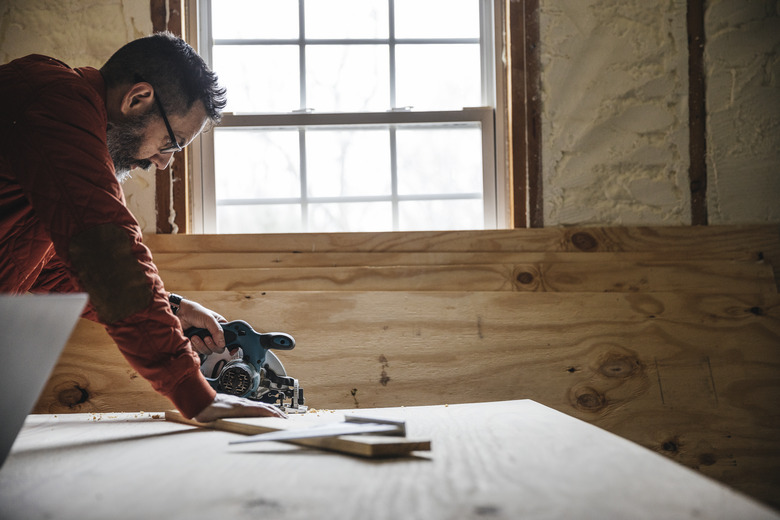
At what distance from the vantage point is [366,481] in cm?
79

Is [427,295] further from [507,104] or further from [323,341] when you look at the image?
[507,104]

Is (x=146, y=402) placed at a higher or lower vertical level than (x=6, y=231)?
lower

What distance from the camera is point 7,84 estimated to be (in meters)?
1.40

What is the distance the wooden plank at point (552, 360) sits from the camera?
7.07 feet

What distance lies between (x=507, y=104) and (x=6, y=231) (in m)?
1.96

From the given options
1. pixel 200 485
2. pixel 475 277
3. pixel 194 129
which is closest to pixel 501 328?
pixel 475 277

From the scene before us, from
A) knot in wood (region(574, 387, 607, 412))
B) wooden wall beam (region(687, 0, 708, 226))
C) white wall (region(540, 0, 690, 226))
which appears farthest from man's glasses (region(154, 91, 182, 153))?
wooden wall beam (region(687, 0, 708, 226))

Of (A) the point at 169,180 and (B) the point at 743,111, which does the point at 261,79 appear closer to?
(A) the point at 169,180

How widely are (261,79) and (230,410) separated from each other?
1785 mm

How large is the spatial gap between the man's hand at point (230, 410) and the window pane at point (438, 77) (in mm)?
1709

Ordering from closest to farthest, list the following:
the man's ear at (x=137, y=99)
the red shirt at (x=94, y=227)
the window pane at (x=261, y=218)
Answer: the red shirt at (x=94, y=227) → the man's ear at (x=137, y=99) → the window pane at (x=261, y=218)

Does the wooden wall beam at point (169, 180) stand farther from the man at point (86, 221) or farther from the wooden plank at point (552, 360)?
the man at point (86, 221)

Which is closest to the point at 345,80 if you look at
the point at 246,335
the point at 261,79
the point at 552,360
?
the point at 261,79

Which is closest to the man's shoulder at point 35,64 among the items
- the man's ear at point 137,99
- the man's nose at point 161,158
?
the man's ear at point 137,99
